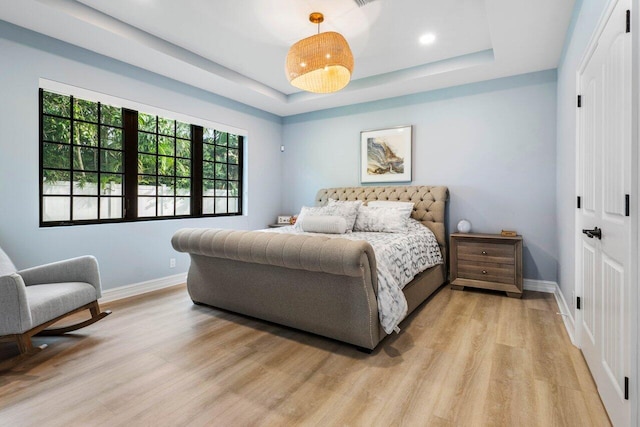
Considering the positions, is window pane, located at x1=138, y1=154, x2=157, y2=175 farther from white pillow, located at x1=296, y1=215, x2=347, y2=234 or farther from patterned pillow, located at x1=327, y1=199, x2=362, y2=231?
patterned pillow, located at x1=327, y1=199, x2=362, y2=231

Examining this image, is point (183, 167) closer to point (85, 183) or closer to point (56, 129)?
point (85, 183)

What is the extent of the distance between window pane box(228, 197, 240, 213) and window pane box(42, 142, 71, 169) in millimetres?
2117

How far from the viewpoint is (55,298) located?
2232 mm

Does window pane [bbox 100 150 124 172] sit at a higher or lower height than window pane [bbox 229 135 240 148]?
lower

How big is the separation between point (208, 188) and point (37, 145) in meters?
1.95

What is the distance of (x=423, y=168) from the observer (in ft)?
14.3

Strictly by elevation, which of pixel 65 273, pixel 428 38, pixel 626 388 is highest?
pixel 428 38

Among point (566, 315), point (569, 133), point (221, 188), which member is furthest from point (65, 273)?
point (569, 133)

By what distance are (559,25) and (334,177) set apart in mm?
3199

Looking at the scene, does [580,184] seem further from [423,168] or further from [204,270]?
[204,270]

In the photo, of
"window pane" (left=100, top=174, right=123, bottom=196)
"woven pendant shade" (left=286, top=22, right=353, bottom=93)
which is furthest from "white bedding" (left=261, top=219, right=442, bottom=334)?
"window pane" (left=100, top=174, right=123, bottom=196)

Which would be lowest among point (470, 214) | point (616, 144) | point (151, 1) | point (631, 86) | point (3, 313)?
point (3, 313)

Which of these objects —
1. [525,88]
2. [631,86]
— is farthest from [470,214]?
[631,86]

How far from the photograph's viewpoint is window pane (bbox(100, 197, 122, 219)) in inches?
135
